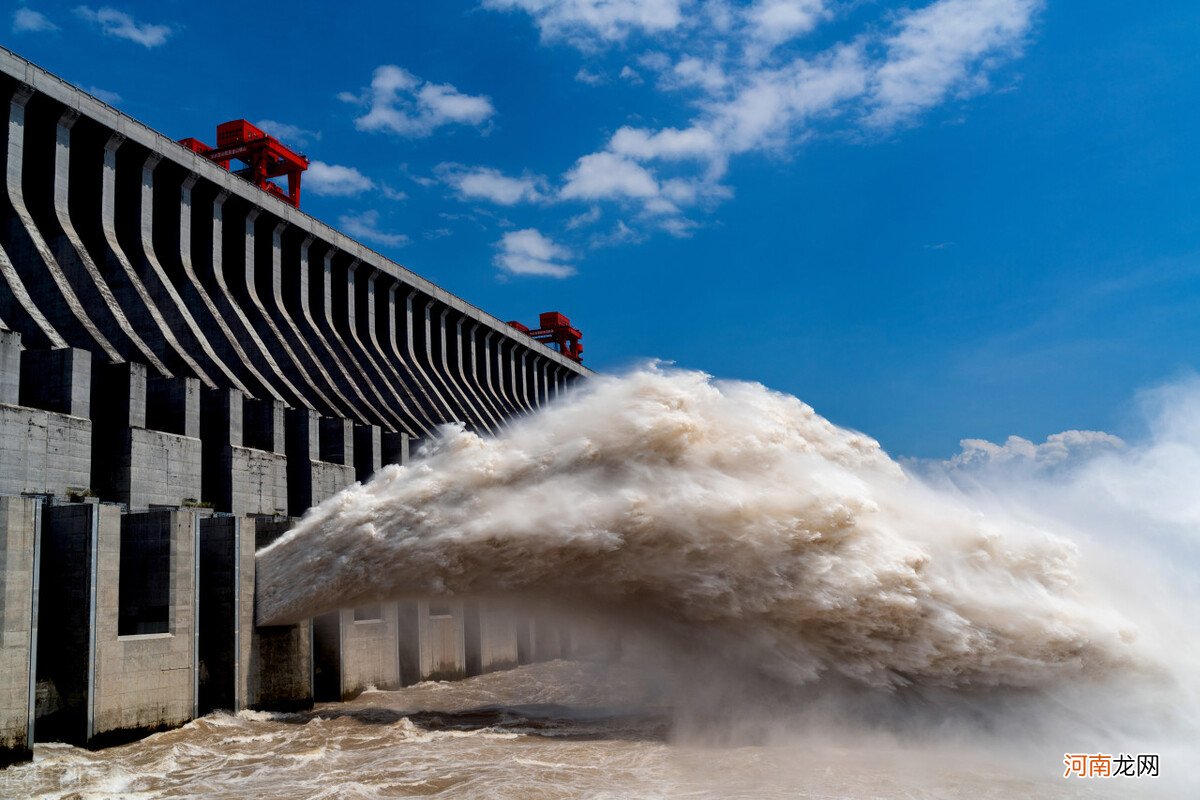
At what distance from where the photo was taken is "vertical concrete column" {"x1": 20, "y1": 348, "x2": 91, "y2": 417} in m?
25.0

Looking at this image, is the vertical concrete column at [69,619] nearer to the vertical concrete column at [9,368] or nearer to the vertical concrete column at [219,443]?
the vertical concrete column at [9,368]

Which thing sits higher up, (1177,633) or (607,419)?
(607,419)

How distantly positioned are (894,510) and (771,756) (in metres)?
5.74

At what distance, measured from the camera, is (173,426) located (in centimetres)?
2916

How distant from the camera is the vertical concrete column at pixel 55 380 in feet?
82.0

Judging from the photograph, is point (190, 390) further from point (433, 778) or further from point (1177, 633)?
point (1177, 633)

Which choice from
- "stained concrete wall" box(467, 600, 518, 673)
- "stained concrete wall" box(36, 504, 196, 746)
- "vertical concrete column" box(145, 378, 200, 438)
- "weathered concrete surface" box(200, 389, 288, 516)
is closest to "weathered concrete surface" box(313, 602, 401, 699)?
"stained concrete wall" box(36, 504, 196, 746)

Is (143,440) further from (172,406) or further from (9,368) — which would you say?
(9,368)

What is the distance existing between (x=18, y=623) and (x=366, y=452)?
21292 millimetres

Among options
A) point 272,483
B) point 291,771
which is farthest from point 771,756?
point 272,483

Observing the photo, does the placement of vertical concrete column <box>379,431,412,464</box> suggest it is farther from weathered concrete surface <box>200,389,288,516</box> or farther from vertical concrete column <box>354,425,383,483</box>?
weathered concrete surface <box>200,389,288,516</box>

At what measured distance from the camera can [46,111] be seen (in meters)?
34.6

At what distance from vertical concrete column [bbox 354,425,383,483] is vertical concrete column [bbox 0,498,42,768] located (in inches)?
786

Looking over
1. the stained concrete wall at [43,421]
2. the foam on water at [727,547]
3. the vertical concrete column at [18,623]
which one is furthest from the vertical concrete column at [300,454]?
the vertical concrete column at [18,623]
